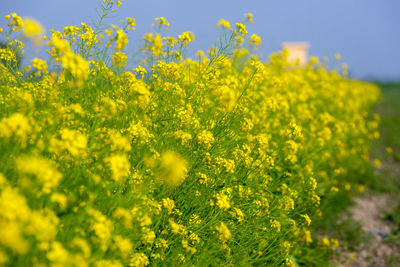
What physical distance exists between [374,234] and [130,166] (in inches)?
172

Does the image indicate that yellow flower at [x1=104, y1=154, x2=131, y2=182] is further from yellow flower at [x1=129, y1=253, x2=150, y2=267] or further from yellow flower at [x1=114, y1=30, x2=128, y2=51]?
yellow flower at [x1=114, y1=30, x2=128, y2=51]

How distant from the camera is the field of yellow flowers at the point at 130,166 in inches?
68.1

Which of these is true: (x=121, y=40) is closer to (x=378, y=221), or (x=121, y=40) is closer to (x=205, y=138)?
(x=205, y=138)

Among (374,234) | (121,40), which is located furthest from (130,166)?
(374,234)

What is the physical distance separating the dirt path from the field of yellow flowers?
491 mm

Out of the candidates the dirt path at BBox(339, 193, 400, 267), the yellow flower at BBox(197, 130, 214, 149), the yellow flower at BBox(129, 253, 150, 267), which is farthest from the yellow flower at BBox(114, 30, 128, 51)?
the dirt path at BBox(339, 193, 400, 267)

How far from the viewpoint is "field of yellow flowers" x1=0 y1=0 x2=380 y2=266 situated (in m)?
1.73


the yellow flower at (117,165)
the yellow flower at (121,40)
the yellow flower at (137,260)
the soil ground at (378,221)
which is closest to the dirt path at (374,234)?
the soil ground at (378,221)

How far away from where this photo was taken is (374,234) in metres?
5.04

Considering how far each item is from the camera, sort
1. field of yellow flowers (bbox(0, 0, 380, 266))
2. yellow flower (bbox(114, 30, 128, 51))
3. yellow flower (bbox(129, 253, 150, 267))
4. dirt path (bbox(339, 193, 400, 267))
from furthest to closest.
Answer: dirt path (bbox(339, 193, 400, 267)) → yellow flower (bbox(114, 30, 128, 51)) → yellow flower (bbox(129, 253, 150, 267)) → field of yellow flowers (bbox(0, 0, 380, 266))

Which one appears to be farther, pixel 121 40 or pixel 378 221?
pixel 378 221

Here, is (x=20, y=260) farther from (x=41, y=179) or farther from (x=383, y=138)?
(x=383, y=138)

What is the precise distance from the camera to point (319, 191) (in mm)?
4652

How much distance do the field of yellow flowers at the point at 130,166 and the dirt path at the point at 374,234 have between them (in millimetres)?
491
